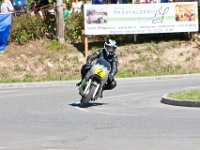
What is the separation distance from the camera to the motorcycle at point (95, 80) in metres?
17.9

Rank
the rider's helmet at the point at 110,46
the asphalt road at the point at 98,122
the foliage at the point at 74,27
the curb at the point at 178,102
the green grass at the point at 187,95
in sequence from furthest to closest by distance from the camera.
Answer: the foliage at the point at 74,27
the rider's helmet at the point at 110,46
the green grass at the point at 187,95
the curb at the point at 178,102
the asphalt road at the point at 98,122

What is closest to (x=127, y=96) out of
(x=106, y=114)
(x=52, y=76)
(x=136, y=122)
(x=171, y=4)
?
(x=106, y=114)

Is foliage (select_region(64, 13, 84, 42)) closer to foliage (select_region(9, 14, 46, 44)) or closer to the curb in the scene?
foliage (select_region(9, 14, 46, 44))

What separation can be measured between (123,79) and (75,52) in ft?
12.9

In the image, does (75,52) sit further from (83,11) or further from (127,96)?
(127,96)

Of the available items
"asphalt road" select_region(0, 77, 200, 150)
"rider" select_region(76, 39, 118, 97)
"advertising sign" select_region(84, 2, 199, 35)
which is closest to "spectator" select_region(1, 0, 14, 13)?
"advertising sign" select_region(84, 2, 199, 35)

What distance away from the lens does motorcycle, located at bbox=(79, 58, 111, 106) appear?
17.9 m

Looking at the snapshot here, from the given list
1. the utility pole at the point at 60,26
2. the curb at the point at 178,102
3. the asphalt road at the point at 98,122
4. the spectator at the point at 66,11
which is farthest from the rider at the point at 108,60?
the spectator at the point at 66,11

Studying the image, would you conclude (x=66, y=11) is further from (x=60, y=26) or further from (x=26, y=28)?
(x=26, y=28)

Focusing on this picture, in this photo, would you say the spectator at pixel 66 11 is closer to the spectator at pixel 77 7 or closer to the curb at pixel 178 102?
the spectator at pixel 77 7

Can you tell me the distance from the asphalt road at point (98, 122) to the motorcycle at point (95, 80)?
32cm

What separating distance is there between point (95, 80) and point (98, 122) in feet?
9.82

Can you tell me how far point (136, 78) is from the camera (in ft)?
89.7

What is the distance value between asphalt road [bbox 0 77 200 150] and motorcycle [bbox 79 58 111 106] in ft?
1.05
